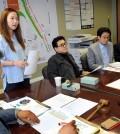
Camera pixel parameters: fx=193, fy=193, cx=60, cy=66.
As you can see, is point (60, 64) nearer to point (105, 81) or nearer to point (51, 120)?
point (105, 81)

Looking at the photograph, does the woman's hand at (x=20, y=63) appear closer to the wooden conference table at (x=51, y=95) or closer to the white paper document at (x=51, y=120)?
the wooden conference table at (x=51, y=95)

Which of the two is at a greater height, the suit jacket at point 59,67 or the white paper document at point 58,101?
the suit jacket at point 59,67

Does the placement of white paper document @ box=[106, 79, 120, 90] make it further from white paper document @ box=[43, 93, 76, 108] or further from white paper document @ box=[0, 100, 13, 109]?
white paper document @ box=[0, 100, 13, 109]

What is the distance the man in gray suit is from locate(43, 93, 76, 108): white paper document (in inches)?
50.0

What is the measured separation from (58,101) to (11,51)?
0.80 meters

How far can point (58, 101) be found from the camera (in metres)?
1.45

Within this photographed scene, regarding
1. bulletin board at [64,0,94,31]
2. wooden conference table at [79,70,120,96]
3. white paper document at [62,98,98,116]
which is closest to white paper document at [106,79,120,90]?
wooden conference table at [79,70,120,96]

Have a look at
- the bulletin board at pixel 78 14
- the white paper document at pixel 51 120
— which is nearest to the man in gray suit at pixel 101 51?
the white paper document at pixel 51 120

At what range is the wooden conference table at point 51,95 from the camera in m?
1.12

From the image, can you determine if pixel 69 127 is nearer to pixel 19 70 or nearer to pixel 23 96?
pixel 23 96

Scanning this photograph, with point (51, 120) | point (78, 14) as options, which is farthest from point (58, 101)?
point (78, 14)

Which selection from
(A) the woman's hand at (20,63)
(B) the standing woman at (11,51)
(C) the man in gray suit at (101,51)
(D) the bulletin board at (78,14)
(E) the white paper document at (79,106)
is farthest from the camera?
(D) the bulletin board at (78,14)

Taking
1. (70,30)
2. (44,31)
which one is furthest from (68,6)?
(44,31)

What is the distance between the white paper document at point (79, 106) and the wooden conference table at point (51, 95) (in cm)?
3
